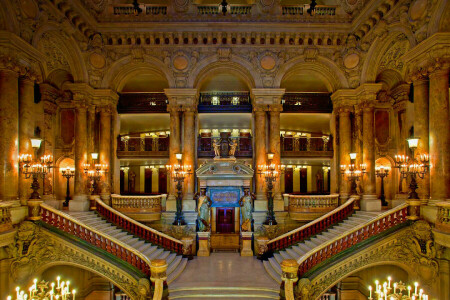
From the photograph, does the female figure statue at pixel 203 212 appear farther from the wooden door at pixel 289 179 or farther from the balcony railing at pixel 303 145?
the wooden door at pixel 289 179

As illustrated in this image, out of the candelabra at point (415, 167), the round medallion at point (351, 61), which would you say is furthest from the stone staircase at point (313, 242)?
the round medallion at point (351, 61)

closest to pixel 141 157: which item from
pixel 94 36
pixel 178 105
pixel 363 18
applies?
pixel 178 105

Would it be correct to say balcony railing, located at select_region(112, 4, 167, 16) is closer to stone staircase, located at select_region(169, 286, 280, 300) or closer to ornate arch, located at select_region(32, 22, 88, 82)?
ornate arch, located at select_region(32, 22, 88, 82)

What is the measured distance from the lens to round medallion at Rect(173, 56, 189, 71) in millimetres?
15492

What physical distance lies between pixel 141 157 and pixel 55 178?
14.7 feet

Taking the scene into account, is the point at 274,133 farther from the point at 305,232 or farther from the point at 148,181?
the point at 148,181

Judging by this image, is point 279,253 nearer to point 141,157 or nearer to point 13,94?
point 141,157

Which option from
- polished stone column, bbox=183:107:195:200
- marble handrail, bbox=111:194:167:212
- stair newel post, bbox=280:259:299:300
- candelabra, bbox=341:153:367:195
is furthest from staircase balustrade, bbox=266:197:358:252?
marble handrail, bbox=111:194:167:212

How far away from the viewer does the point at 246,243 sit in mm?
13719

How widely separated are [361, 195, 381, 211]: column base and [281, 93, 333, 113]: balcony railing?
550 cm

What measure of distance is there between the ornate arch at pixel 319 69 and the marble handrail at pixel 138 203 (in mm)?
8542

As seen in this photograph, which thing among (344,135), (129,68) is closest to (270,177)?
(344,135)

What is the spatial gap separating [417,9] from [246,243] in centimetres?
1125

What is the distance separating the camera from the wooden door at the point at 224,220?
1566cm
